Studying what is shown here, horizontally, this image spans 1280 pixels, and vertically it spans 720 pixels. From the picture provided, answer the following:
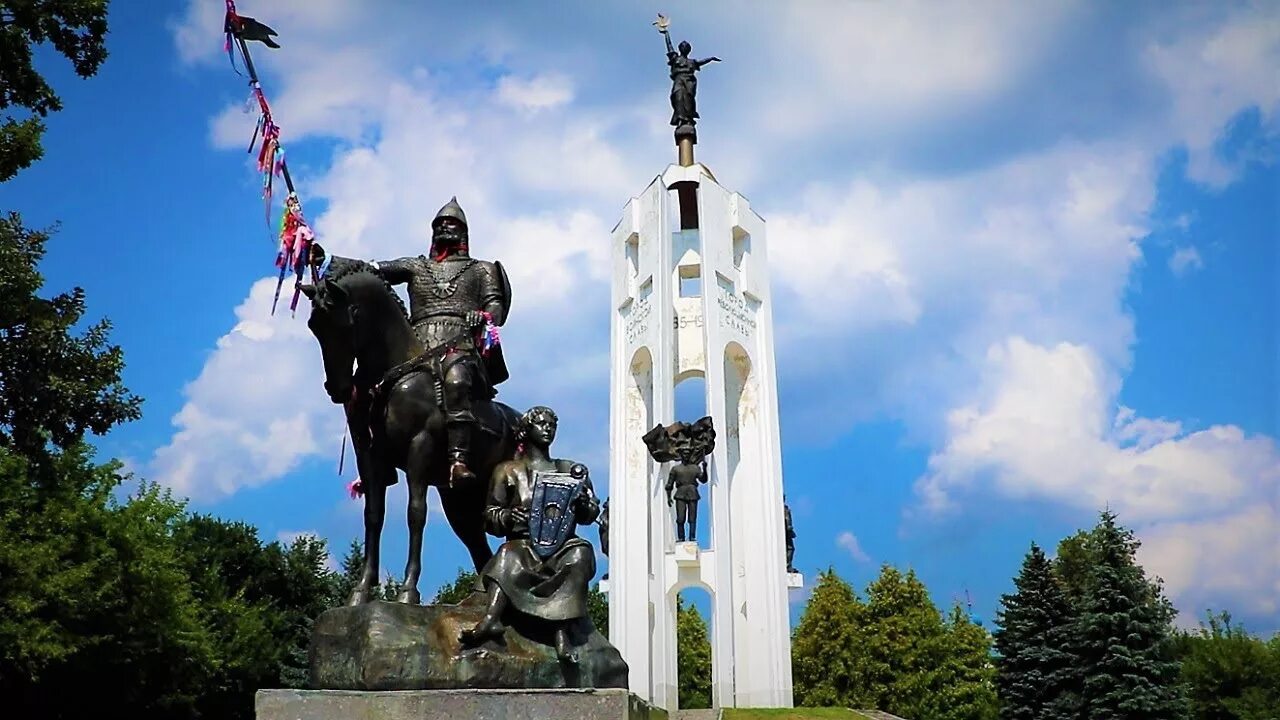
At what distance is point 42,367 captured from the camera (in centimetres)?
1598

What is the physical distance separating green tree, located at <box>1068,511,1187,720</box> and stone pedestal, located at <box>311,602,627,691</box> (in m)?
23.0

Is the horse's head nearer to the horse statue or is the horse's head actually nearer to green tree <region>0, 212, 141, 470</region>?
the horse statue

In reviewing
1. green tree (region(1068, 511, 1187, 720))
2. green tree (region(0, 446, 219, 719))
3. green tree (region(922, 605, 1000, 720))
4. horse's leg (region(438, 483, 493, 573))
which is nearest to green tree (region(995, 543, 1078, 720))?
green tree (region(1068, 511, 1187, 720))

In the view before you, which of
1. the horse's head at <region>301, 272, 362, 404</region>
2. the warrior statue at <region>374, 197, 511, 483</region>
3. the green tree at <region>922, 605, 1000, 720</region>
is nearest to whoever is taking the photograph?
the horse's head at <region>301, 272, 362, 404</region>

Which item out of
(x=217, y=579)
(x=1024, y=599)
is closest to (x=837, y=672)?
(x=1024, y=599)

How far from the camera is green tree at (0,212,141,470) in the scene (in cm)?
1559

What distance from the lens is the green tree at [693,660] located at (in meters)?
47.0

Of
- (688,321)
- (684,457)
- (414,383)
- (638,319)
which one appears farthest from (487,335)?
(638,319)

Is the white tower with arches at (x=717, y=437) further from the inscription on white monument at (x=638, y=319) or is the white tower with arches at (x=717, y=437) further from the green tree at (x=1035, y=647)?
the green tree at (x=1035, y=647)

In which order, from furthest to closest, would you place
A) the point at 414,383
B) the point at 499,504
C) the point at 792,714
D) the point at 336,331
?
the point at 792,714 → the point at 499,504 → the point at 414,383 → the point at 336,331

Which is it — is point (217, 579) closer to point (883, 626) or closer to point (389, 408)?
point (883, 626)

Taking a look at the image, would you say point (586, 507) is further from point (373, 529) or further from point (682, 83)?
point (682, 83)

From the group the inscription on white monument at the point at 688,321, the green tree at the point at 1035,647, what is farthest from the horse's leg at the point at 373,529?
the green tree at the point at 1035,647

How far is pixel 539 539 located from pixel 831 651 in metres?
34.9
